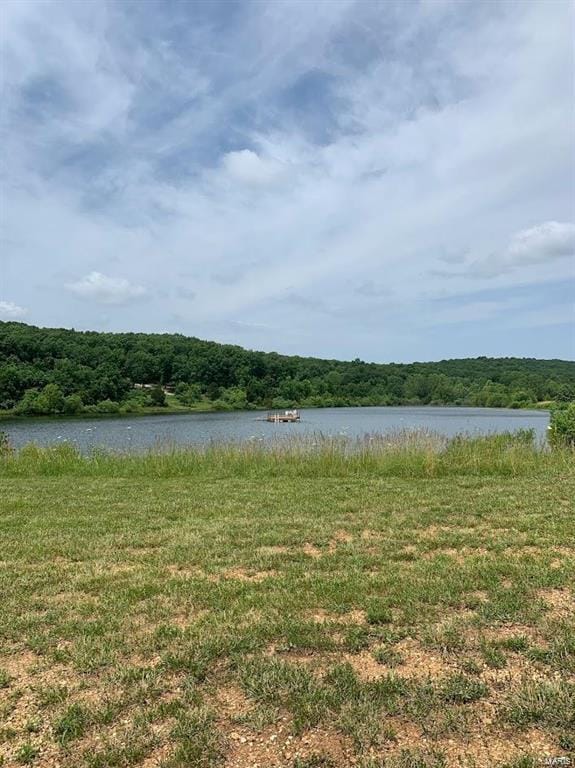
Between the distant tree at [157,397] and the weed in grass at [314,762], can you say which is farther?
the distant tree at [157,397]

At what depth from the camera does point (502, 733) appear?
7.47 feet

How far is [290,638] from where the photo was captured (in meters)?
3.13


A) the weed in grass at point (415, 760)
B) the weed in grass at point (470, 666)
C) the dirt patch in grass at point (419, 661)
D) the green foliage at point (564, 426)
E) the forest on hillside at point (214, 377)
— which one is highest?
the forest on hillside at point (214, 377)

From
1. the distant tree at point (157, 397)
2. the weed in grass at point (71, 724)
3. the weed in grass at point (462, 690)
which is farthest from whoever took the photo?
the distant tree at point (157, 397)

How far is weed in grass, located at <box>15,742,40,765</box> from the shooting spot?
218cm

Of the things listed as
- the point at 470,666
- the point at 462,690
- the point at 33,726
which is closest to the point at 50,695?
the point at 33,726

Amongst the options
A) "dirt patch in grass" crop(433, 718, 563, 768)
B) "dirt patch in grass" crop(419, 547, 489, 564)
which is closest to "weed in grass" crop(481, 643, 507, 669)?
"dirt patch in grass" crop(433, 718, 563, 768)

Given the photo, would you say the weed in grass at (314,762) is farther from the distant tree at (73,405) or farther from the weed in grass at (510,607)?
the distant tree at (73,405)

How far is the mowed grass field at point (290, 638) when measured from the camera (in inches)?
89.0

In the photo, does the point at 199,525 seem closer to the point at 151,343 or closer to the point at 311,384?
the point at 151,343

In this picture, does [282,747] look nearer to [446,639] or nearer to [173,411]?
[446,639]

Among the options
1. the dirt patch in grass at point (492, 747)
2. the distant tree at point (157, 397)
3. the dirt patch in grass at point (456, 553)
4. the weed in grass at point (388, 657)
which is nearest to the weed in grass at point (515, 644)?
the weed in grass at point (388, 657)

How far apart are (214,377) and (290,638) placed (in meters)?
83.1

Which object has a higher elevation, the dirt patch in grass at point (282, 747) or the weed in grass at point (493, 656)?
the weed in grass at point (493, 656)
